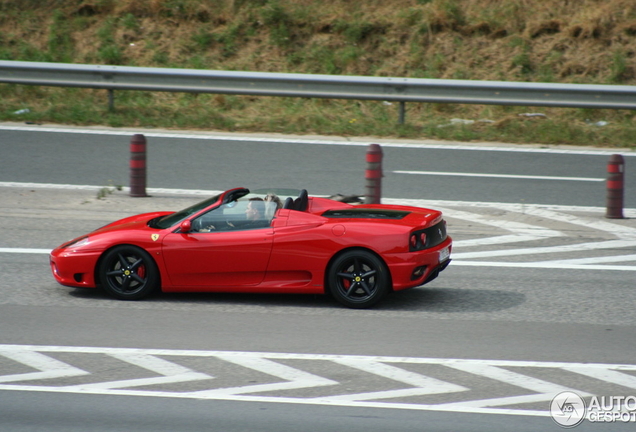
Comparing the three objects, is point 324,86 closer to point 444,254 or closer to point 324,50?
point 324,50

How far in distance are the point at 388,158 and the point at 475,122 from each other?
11.3ft

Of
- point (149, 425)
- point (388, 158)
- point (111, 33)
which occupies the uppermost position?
point (111, 33)

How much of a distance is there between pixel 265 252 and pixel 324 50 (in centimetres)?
1394

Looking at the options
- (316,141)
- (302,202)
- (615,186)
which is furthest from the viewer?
(316,141)

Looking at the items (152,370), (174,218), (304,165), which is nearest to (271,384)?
(152,370)

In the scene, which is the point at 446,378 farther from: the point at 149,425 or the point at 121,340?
the point at 121,340

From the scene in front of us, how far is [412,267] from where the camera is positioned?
7594 mm

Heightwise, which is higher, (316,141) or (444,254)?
(316,141)

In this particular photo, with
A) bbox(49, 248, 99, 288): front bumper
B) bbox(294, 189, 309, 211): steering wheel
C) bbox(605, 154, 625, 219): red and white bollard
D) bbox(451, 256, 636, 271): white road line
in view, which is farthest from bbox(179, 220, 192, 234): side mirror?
bbox(605, 154, 625, 219): red and white bollard

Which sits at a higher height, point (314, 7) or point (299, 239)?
point (314, 7)

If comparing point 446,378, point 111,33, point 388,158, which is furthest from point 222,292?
point 111,33

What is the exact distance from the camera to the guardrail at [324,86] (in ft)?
56.1

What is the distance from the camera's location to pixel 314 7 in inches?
880

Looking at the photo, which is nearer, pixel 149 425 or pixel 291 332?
pixel 149 425
